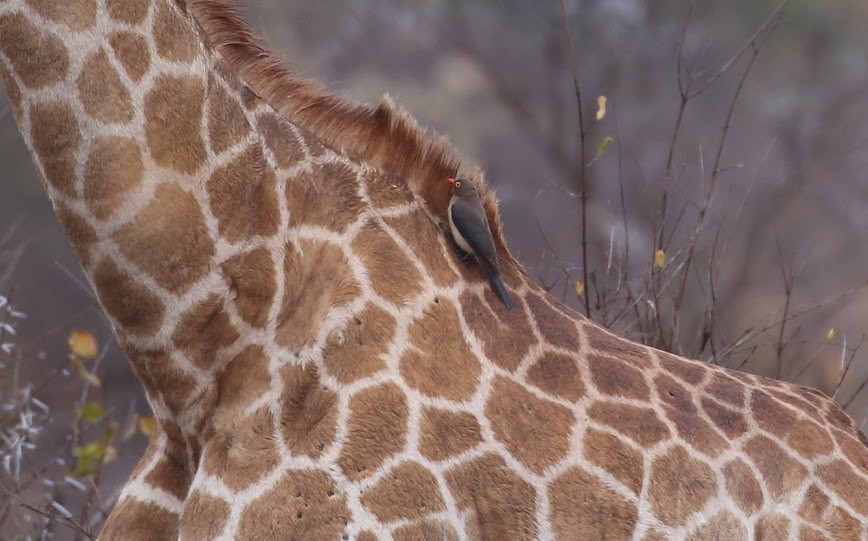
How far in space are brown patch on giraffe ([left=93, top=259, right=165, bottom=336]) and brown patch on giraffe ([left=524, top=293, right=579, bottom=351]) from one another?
2.67 feet

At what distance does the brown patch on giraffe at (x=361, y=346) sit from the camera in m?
2.22

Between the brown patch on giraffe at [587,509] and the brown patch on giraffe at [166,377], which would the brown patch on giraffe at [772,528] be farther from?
the brown patch on giraffe at [166,377]

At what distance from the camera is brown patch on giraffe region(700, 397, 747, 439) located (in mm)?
2580

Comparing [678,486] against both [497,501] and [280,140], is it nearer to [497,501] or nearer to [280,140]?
[497,501]

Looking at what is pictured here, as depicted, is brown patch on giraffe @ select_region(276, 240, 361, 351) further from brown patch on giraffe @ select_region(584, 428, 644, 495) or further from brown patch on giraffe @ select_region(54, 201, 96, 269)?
brown patch on giraffe @ select_region(584, 428, 644, 495)

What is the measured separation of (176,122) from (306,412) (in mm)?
615

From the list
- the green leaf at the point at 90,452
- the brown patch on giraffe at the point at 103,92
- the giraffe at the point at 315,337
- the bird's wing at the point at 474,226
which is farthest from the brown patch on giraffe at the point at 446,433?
→ the green leaf at the point at 90,452

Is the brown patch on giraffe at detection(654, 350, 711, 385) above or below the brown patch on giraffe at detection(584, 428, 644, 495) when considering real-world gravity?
above

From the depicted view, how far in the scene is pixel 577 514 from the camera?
2.35 m

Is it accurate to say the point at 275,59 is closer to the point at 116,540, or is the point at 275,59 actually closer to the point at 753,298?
the point at 116,540

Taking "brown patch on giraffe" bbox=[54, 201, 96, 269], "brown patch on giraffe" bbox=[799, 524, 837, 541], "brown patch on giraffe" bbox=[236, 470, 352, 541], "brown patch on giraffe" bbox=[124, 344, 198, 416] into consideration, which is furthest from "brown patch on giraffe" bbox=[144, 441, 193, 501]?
"brown patch on giraffe" bbox=[799, 524, 837, 541]

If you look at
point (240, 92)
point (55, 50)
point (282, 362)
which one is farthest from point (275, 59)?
point (282, 362)

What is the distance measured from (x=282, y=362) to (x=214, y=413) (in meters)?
0.17

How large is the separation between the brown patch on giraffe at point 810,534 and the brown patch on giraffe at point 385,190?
1110 millimetres
